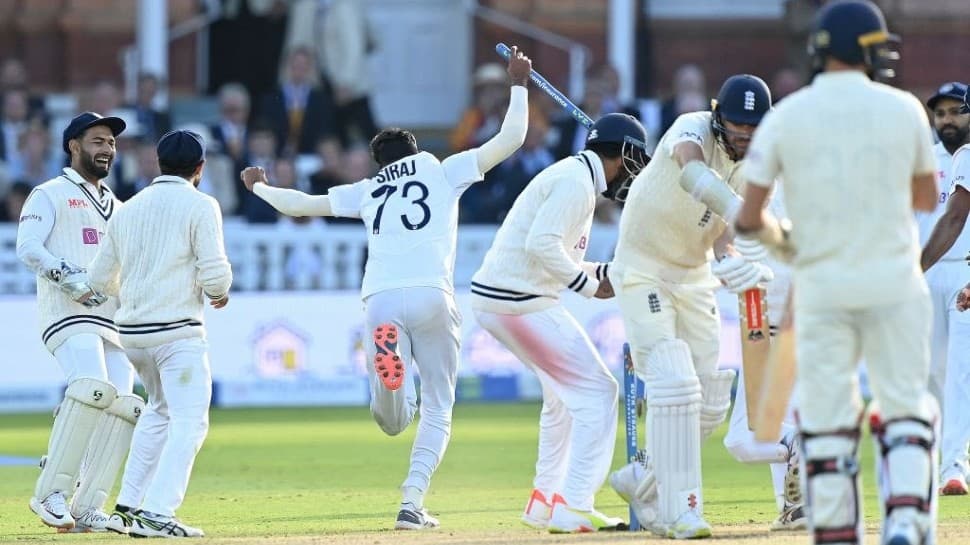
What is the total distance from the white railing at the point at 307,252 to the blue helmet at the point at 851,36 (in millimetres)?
12398

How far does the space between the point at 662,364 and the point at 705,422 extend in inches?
25.6

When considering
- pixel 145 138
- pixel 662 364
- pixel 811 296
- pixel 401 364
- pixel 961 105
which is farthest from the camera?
pixel 145 138

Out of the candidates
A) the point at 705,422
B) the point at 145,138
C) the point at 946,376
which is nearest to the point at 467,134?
the point at 145,138

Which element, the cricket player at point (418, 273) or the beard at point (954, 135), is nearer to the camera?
the cricket player at point (418, 273)

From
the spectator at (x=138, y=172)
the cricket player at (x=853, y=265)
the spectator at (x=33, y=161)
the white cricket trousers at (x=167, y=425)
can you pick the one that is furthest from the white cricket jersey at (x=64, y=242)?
the spectator at (x=33, y=161)

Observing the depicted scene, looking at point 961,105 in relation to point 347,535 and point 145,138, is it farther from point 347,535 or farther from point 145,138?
point 145,138

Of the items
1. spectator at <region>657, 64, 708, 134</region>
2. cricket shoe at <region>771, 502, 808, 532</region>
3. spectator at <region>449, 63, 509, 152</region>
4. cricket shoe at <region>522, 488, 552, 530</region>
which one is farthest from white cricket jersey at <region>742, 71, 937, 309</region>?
spectator at <region>449, 63, 509, 152</region>

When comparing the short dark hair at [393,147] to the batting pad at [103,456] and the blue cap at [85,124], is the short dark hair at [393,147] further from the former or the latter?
the batting pad at [103,456]

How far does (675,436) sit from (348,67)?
13.8m

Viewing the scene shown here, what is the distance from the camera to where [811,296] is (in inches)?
309

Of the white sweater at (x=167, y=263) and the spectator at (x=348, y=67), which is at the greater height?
the spectator at (x=348, y=67)

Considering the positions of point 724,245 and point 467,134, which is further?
point 467,134

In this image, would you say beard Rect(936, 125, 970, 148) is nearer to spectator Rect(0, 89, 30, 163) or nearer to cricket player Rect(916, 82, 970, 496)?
cricket player Rect(916, 82, 970, 496)

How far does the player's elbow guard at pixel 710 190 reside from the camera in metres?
9.05
